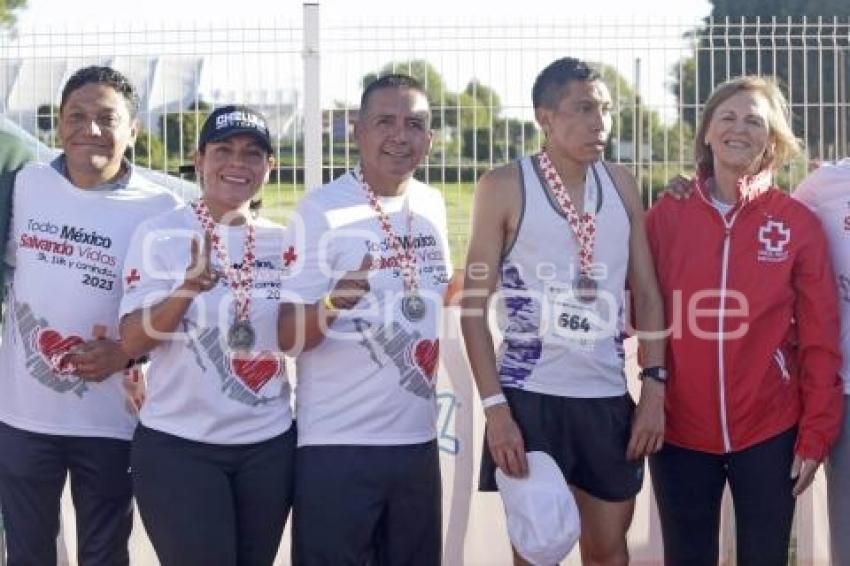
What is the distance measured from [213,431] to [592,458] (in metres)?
1.20

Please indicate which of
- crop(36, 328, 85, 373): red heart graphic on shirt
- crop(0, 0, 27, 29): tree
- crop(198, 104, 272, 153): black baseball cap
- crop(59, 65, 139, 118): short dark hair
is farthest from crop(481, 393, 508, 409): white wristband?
crop(0, 0, 27, 29): tree

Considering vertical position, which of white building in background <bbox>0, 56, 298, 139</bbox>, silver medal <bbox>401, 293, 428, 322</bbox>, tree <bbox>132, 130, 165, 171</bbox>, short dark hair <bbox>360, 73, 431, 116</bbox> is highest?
white building in background <bbox>0, 56, 298, 139</bbox>

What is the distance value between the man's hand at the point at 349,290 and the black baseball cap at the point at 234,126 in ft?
1.74

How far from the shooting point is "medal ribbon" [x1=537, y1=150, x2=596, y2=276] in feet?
14.5

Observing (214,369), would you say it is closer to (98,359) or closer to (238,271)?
(238,271)

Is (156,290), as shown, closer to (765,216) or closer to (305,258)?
(305,258)

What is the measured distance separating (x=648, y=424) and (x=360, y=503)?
95 centimetres

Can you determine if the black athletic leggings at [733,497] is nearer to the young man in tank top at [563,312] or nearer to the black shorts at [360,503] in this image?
the young man in tank top at [563,312]

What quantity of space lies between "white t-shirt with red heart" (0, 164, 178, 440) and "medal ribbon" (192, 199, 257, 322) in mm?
381

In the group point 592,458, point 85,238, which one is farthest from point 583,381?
point 85,238

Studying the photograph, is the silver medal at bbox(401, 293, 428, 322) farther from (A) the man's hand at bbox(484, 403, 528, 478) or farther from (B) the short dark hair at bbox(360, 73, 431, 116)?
(B) the short dark hair at bbox(360, 73, 431, 116)

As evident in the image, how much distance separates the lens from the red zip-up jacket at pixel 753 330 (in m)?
4.48

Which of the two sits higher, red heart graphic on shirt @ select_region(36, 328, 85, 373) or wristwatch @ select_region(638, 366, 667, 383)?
red heart graphic on shirt @ select_region(36, 328, 85, 373)

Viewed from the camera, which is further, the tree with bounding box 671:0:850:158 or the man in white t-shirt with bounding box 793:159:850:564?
the tree with bounding box 671:0:850:158
